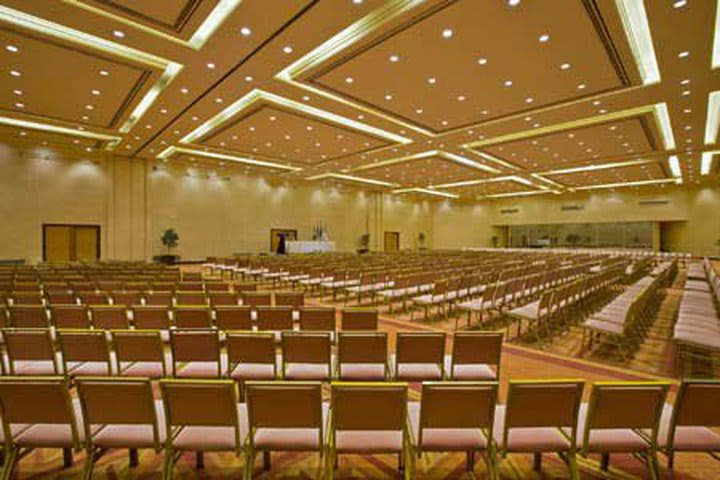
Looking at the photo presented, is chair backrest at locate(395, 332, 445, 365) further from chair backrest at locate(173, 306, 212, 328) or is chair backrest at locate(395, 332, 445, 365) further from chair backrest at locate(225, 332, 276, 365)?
chair backrest at locate(173, 306, 212, 328)

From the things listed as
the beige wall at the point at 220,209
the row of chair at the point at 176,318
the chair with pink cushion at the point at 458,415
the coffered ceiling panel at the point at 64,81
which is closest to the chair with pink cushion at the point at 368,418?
the chair with pink cushion at the point at 458,415

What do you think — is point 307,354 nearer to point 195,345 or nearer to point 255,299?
point 195,345

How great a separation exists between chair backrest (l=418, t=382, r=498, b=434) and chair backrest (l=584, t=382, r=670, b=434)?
22.0 inches

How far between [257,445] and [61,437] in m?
1.19

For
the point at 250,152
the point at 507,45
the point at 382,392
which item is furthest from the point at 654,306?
the point at 250,152

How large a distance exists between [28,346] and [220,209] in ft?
62.4

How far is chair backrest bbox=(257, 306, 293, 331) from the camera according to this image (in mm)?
4141

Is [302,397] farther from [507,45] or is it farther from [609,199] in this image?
[609,199]


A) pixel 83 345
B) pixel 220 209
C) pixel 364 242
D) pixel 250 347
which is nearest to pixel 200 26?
pixel 83 345

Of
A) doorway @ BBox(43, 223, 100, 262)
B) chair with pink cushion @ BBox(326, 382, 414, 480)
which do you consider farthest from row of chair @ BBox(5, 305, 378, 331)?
doorway @ BBox(43, 223, 100, 262)

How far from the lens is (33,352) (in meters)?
3.14

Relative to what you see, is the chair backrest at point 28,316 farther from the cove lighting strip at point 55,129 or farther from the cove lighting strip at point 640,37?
the cove lighting strip at point 55,129

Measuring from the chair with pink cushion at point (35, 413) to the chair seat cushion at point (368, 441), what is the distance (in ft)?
5.02

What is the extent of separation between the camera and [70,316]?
4.00 metres
